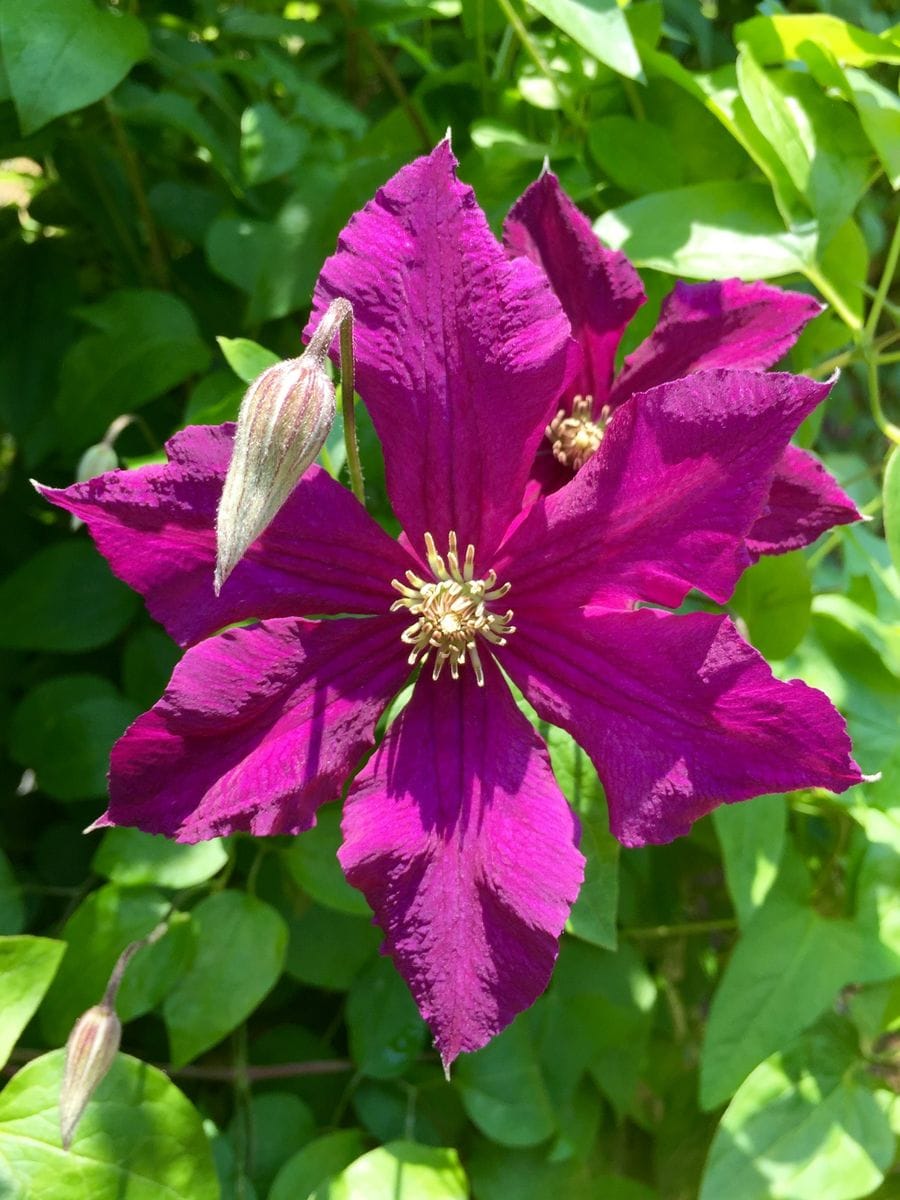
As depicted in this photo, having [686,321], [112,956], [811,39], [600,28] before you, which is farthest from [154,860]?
[811,39]

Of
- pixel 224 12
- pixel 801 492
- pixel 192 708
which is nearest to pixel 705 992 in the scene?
pixel 801 492

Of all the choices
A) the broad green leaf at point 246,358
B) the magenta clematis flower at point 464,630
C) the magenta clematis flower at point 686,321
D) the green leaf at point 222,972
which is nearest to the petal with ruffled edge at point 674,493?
the magenta clematis flower at point 464,630

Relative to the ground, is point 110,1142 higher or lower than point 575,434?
lower

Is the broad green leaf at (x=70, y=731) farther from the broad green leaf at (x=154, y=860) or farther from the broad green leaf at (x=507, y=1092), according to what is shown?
the broad green leaf at (x=507, y=1092)

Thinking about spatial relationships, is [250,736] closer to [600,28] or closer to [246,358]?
[246,358]

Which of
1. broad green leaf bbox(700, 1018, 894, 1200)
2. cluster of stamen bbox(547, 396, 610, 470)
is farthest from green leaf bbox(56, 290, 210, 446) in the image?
broad green leaf bbox(700, 1018, 894, 1200)

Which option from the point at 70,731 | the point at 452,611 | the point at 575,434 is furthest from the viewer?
the point at 70,731

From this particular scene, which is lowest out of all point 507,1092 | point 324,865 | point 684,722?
point 507,1092

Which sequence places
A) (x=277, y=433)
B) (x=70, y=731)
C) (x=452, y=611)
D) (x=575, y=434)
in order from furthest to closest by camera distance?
(x=70, y=731), (x=575, y=434), (x=452, y=611), (x=277, y=433)
